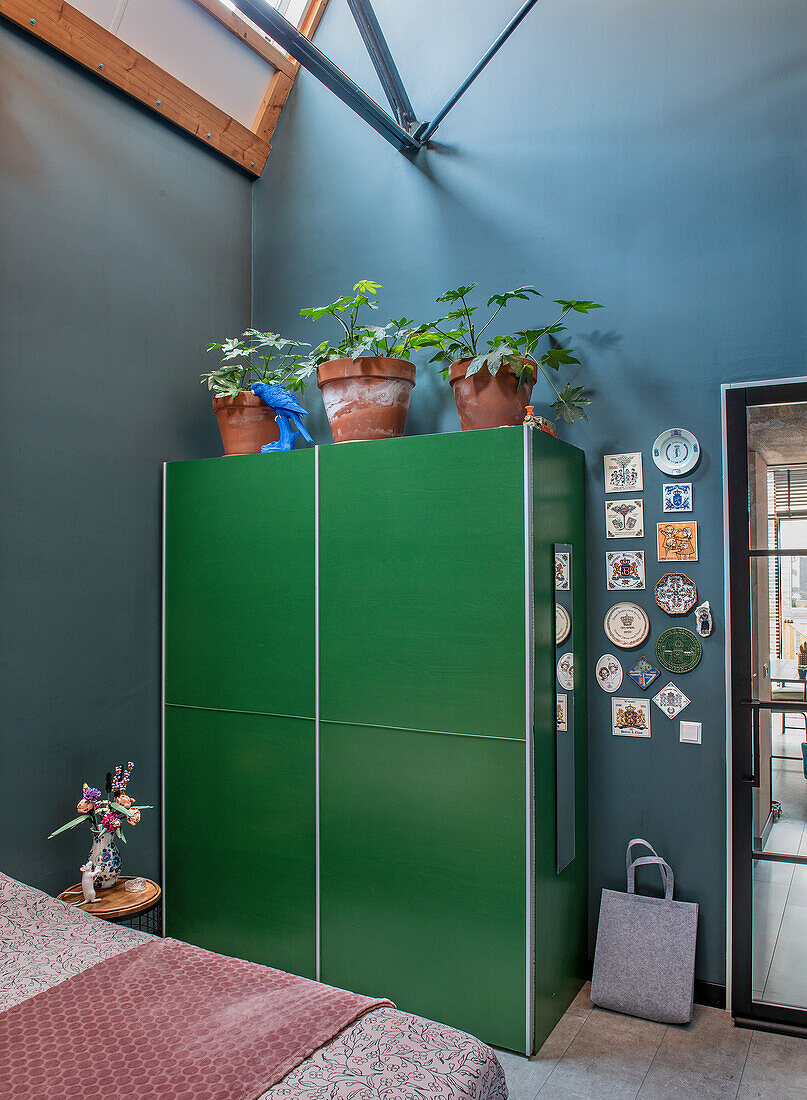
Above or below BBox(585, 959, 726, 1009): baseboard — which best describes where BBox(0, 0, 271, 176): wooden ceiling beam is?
above

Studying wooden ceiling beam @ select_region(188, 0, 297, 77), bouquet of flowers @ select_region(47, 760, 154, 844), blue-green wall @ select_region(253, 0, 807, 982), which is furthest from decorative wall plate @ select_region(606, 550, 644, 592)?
wooden ceiling beam @ select_region(188, 0, 297, 77)

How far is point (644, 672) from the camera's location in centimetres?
266

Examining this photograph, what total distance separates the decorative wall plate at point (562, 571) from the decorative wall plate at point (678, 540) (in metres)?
0.35

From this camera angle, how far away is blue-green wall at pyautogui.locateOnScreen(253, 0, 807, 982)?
2.53 metres

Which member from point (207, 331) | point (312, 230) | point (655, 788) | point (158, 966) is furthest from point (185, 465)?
point (655, 788)

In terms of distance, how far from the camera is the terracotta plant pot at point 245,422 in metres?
2.97

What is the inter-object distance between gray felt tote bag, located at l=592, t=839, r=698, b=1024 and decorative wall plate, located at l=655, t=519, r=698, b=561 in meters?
0.97

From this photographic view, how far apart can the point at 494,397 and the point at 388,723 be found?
1.11 metres

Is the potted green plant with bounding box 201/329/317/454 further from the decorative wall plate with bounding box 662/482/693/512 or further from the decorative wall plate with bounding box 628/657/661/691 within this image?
the decorative wall plate with bounding box 628/657/661/691

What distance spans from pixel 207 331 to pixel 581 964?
9.21 ft

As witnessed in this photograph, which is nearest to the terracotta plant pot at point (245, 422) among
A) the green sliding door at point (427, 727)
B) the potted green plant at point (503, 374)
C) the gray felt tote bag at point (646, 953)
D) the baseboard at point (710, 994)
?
the green sliding door at point (427, 727)

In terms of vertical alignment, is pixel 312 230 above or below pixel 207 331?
above

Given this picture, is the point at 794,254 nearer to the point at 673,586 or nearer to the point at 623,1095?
the point at 673,586

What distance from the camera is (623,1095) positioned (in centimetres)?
208
